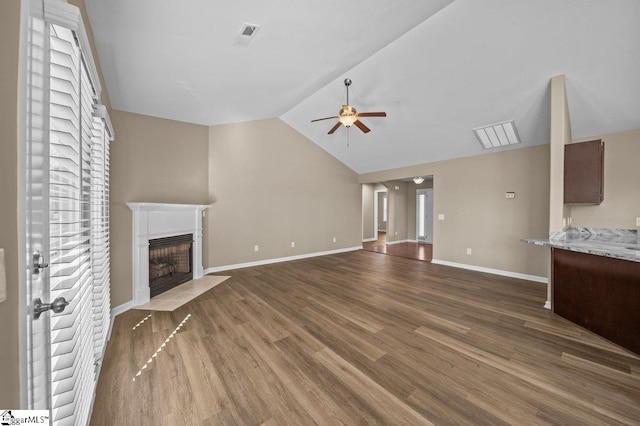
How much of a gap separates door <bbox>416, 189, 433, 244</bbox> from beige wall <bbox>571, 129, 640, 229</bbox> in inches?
201

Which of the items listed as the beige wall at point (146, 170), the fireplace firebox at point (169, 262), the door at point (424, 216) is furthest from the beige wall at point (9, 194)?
the door at point (424, 216)

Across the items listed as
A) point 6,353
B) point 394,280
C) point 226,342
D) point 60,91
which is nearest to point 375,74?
point 394,280

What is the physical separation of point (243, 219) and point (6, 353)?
4755 mm

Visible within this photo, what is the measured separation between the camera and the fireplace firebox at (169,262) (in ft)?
12.3

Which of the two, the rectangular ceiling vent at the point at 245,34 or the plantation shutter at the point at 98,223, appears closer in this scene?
the plantation shutter at the point at 98,223

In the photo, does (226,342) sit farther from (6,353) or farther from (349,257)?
(349,257)

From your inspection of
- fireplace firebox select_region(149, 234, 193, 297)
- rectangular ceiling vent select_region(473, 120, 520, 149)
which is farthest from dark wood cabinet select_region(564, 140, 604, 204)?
fireplace firebox select_region(149, 234, 193, 297)

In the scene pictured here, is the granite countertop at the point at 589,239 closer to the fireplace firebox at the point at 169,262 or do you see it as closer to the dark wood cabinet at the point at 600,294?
the dark wood cabinet at the point at 600,294

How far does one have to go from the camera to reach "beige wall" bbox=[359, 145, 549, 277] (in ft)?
14.6

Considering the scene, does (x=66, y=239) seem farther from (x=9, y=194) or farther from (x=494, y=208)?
(x=494, y=208)

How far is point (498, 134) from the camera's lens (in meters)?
4.43

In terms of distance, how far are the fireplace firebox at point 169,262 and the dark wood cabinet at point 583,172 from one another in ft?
18.9

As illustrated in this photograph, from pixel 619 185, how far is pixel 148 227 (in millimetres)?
6923

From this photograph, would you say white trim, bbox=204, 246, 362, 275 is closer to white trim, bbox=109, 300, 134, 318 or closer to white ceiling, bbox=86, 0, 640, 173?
white trim, bbox=109, 300, 134, 318
